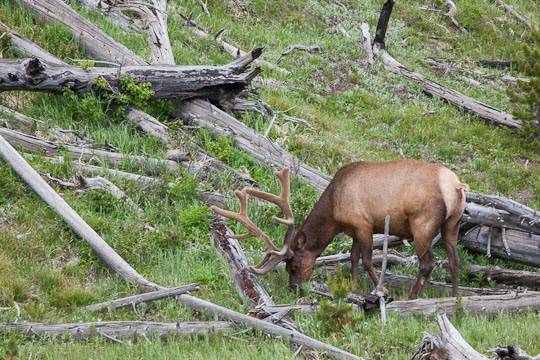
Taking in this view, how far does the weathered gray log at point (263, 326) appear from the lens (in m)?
6.38

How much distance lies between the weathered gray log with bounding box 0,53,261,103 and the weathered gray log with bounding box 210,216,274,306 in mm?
2618

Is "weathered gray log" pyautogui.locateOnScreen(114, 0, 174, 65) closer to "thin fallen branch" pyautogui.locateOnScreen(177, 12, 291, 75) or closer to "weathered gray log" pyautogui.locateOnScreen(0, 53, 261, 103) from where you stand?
"thin fallen branch" pyautogui.locateOnScreen(177, 12, 291, 75)

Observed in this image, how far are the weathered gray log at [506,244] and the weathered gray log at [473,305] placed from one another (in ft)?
5.26

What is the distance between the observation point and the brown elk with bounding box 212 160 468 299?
854 cm

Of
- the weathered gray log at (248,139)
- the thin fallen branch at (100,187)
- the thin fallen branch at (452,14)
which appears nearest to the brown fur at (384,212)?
the weathered gray log at (248,139)

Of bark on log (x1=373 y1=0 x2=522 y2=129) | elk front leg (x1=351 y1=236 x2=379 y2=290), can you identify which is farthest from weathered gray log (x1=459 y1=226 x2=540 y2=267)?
bark on log (x1=373 y1=0 x2=522 y2=129)

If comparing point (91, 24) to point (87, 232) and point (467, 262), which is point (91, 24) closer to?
point (87, 232)

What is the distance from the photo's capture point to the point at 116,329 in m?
7.05

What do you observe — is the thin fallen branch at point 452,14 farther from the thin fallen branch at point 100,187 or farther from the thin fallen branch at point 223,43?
the thin fallen branch at point 100,187

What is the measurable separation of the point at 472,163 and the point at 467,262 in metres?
3.98

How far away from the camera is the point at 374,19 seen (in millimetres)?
19469

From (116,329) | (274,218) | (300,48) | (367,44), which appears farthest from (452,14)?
(116,329)

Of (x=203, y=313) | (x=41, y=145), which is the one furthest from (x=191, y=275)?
(x=41, y=145)

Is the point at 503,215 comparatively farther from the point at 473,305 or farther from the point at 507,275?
the point at 473,305
